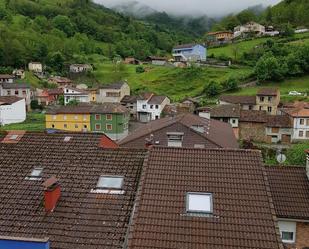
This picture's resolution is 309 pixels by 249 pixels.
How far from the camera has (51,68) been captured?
4065 inches

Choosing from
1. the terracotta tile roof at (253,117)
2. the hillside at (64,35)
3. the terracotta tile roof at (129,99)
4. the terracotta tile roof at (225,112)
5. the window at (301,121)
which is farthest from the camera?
the hillside at (64,35)

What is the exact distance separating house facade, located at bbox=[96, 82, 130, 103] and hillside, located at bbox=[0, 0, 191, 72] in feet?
109

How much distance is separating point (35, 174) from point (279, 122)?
3954 cm

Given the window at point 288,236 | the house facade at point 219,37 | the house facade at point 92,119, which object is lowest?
the house facade at point 92,119

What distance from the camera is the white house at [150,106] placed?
62.1 metres

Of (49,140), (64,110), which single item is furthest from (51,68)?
(49,140)

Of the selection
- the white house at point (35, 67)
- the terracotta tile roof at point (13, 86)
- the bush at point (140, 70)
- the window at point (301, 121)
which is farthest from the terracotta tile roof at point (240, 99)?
the white house at point (35, 67)

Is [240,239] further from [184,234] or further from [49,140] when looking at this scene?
[49,140]

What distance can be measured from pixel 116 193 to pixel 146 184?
1382mm

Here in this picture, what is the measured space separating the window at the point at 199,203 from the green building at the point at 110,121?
42.1 metres

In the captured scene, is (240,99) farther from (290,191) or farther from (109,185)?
(109,185)

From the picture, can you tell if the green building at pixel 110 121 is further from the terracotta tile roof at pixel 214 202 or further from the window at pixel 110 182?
the terracotta tile roof at pixel 214 202

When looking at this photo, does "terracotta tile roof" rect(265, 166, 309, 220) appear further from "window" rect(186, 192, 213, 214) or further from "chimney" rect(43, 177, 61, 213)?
"chimney" rect(43, 177, 61, 213)

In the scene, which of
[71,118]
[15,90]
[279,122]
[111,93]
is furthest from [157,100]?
[15,90]
